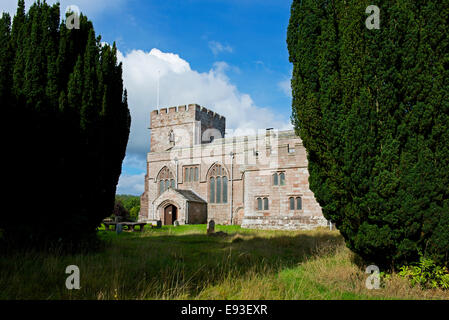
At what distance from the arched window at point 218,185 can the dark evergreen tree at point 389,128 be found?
24779mm

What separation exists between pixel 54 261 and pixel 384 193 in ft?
19.1

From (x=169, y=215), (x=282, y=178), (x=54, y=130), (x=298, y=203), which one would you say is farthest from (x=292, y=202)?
(x=54, y=130)

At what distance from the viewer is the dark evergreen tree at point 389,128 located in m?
5.42

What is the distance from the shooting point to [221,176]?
31.4 metres

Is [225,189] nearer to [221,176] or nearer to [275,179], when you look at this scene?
[221,176]

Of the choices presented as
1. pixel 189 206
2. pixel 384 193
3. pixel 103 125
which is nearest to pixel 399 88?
pixel 384 193

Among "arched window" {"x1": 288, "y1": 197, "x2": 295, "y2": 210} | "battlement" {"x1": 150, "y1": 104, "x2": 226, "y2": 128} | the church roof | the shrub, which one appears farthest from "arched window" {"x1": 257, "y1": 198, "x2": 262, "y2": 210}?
the shrub

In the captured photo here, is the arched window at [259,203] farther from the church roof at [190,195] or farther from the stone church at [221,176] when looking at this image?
the church roof at [190,195]

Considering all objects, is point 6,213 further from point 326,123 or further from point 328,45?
point 328,45

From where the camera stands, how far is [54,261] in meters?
5.92

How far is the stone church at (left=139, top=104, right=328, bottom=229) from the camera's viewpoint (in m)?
22.0

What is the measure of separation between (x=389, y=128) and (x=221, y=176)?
26.0 metres

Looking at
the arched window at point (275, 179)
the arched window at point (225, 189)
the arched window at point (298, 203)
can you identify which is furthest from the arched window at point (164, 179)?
the arched window at point (298, 203)
